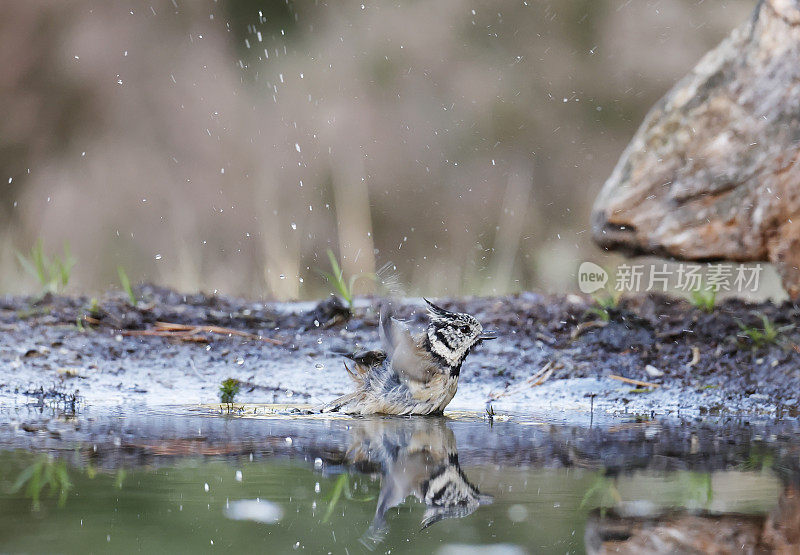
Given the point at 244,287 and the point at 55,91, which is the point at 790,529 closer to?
the point at 244,287

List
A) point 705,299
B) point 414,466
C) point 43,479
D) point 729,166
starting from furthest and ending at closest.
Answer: point 705,299
point 729,166
point 414,466
point 43,479

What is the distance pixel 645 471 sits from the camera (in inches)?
109

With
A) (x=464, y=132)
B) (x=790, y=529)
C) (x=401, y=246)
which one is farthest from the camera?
(x=464, y=132)

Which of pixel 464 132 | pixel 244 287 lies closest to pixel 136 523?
pixel 244 287

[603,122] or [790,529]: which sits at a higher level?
[603,122]

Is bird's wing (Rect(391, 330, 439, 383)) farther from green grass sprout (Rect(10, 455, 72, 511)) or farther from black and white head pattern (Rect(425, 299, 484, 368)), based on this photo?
green grass sprout (Rect(10, 455, 72, 511))

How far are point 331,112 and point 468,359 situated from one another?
26.6 feet

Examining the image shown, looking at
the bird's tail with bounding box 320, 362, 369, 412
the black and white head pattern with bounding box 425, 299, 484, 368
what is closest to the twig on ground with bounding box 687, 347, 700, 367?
the black and white head pattern with bounding box 425, 299, 484, 368

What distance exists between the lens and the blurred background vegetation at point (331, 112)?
12.1 metres

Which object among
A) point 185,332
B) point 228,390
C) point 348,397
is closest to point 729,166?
point 348,397

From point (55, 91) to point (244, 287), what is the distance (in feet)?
16.2

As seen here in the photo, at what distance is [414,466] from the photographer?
9.31ft

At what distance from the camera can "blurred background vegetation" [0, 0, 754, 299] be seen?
12.1 metres

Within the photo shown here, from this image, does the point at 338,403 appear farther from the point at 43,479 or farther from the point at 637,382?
the point at 43,479
